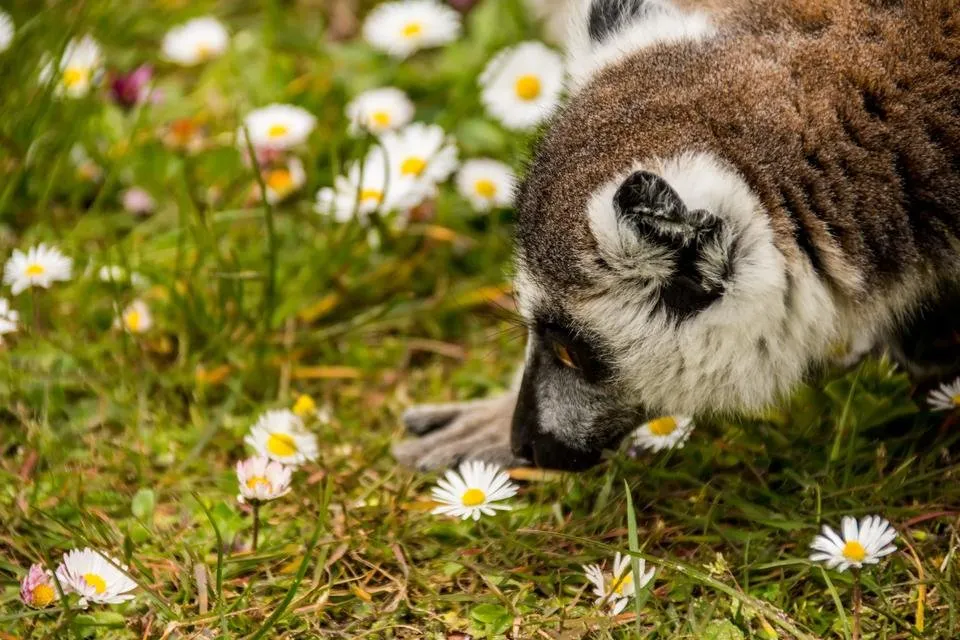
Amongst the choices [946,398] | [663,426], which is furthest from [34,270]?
[946,398]

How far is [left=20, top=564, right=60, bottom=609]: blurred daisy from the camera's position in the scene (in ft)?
7.93

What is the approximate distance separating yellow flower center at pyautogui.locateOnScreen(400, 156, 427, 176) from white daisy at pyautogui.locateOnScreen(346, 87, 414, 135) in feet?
1.05

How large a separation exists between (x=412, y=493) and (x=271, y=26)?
8.70 ft

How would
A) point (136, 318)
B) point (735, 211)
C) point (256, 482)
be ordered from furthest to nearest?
point (136, 318)
point (256, 482)
point (735, 211)

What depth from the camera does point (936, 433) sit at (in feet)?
9.68

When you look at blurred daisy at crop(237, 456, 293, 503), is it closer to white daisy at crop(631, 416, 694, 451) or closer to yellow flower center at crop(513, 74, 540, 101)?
white daisy at crop(631, 416, 694, 451)

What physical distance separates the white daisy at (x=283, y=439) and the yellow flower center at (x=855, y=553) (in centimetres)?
140

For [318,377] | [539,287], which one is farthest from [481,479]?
[318,377]

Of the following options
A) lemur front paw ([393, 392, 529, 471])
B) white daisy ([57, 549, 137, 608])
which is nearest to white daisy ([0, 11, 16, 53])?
lemur front paw ([393, 392, 529, 471])

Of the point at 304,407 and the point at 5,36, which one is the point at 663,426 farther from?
the point at 5,36

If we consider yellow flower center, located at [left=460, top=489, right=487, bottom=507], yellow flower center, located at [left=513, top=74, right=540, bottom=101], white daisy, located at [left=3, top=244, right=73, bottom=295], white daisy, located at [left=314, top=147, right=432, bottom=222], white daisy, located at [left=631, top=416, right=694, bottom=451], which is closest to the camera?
yellow flower center, located at [left=460, top=489, right=487, bottom=507]

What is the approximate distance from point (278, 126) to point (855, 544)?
2563mm

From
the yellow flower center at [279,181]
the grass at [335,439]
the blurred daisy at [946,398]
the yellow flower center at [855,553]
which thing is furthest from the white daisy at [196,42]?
the yellow flower center at [855,553]

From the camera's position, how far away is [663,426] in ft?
9.64
